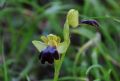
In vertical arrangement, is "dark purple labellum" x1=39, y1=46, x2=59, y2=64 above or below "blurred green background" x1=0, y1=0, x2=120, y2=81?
above

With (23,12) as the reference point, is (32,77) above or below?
below

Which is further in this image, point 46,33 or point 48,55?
point 46,33

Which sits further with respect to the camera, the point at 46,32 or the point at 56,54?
the point at 46,32

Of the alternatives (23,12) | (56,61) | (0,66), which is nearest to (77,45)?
(23,12)

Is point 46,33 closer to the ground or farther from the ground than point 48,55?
closer to the ground

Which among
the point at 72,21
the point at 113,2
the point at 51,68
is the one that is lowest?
the point at 51,68

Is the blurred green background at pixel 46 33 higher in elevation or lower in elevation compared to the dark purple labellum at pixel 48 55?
lower

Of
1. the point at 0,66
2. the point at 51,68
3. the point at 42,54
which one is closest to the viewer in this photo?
the point at 42,54

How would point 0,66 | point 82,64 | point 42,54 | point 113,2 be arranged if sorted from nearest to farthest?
point 42,54 < point 0,66 < point 82,64 < point 113,2

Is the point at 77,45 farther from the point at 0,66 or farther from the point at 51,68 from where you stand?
the point at 0,66

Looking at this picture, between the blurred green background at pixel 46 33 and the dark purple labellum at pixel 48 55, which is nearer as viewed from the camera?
the dark purple labellum at pixel 48 55

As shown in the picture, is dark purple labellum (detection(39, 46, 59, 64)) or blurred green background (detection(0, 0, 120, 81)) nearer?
dark purple labellum (detection(39, 46, 59, 64))
